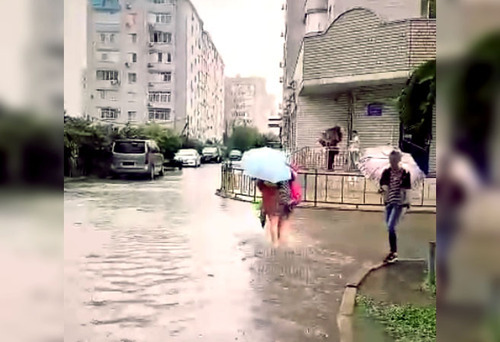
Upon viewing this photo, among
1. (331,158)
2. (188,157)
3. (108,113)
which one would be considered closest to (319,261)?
(331,158)

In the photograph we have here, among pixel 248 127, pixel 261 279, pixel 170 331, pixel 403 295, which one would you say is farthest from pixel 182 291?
pixel 403 295

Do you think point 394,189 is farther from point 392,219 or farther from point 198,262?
point 198,262

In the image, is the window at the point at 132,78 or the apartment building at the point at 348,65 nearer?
the window at the point at 132,78

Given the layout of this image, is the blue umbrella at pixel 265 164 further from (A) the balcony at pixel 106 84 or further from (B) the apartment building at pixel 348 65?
(A) the balcony at pixel 106 84

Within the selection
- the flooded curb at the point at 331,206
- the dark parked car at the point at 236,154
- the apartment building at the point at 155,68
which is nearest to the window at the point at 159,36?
the apartment building at the point at 155,68

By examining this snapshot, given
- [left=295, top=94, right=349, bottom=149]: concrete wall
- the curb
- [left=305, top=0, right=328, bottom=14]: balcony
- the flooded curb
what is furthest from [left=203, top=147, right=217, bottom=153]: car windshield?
the curb

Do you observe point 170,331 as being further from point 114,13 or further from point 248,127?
point 114,13

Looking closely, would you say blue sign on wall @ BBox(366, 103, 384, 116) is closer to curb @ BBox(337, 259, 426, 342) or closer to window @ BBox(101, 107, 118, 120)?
curb @ BBox(337, 259, 426, 342)
